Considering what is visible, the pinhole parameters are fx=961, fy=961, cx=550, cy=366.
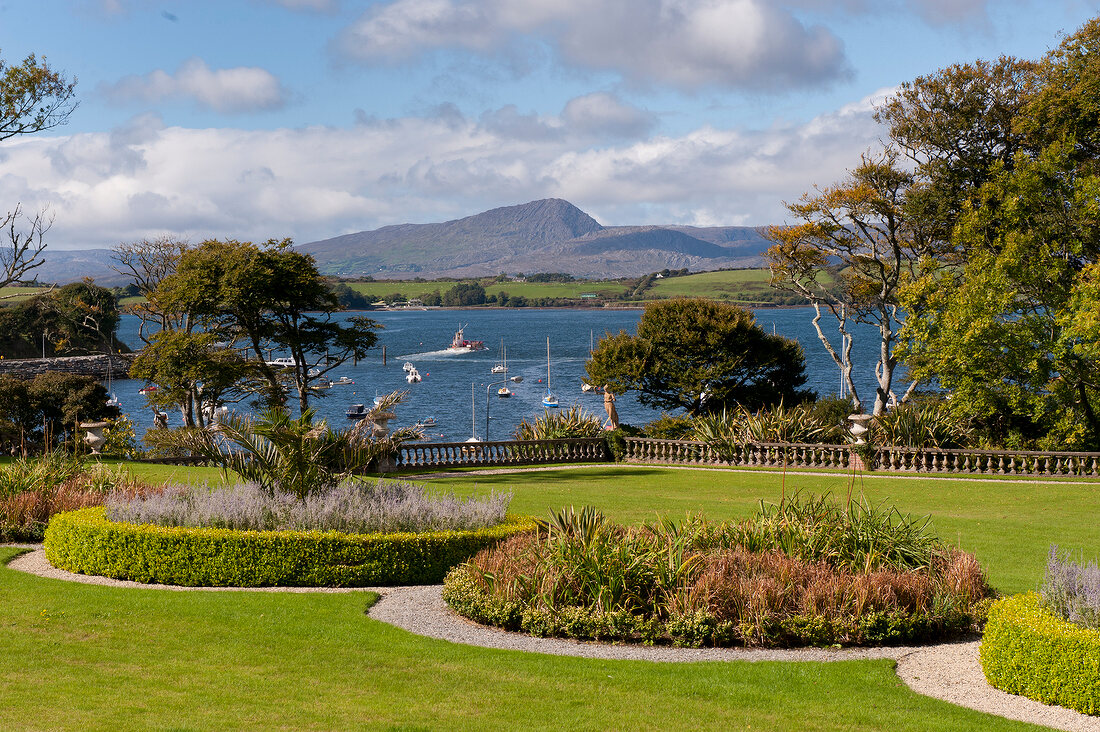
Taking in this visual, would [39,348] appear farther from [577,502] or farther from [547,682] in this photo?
[547,682]

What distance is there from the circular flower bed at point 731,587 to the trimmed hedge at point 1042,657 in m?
1.51

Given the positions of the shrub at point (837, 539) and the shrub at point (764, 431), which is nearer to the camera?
the shrub at point (837, 539)

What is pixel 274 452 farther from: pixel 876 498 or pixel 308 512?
pixel 876 498

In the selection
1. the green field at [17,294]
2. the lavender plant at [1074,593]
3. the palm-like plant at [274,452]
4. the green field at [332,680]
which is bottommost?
the green field at [332,680]

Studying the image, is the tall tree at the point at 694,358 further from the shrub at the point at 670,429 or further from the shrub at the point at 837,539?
the shrub at the point at 837,539

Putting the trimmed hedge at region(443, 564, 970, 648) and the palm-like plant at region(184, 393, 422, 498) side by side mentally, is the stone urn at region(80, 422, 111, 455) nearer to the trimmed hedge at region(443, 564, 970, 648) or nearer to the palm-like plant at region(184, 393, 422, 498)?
the palm-like plant at region(184, 393, 422, 498)

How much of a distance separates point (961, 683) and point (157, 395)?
106ft

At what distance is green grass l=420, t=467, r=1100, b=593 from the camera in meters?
15.5

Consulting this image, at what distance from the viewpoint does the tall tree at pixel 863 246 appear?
37500mm

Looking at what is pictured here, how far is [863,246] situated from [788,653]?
1292 inches

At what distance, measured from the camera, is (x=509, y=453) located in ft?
102

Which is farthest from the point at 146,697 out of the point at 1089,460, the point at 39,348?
the point at 39,348

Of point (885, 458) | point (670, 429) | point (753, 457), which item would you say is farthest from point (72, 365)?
point (885, 458)

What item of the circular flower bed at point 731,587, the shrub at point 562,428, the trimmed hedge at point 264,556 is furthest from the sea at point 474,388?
the circular flower bed at point 731,587
